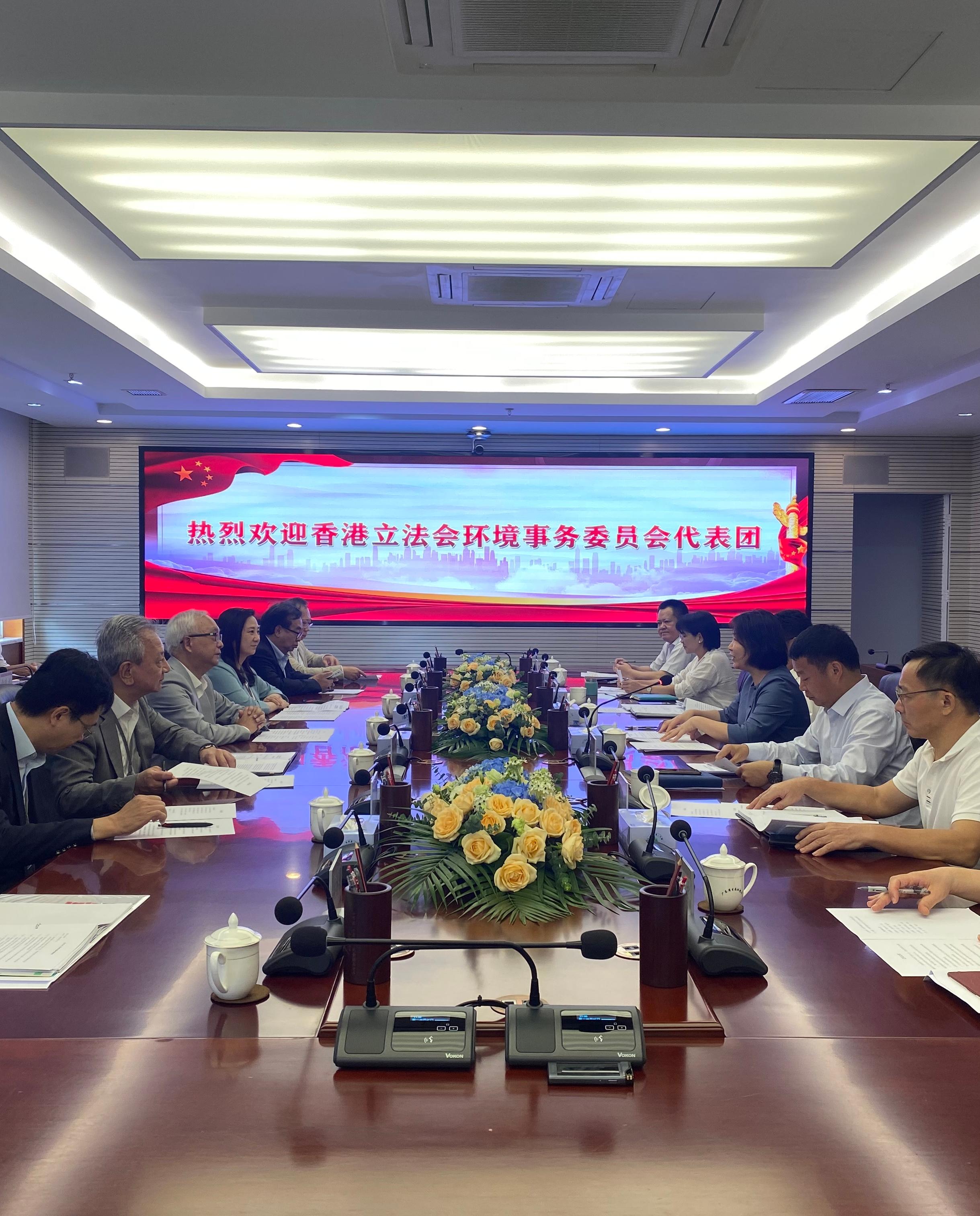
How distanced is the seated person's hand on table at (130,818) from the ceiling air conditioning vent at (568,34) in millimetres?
2088

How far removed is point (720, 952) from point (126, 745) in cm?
229

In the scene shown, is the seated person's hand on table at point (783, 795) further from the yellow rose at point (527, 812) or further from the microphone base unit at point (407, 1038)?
the microphone base unit at point (407, 1038)

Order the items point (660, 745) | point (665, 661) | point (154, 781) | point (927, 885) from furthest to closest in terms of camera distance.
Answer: point (665, 661)
point (660, 745)
point (154, 781)
point (927, 885)

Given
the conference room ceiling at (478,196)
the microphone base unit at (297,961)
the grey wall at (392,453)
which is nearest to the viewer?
the microphone base unit at (297,961)

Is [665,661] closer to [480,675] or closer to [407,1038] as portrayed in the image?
[480,675]

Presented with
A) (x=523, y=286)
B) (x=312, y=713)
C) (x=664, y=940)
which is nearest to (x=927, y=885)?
(x=664, y=940)

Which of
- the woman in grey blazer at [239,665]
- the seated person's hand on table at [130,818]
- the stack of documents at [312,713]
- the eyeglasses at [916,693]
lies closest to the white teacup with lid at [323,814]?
the seated person's hand on table at [130,818]

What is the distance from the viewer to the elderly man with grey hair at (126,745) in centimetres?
278

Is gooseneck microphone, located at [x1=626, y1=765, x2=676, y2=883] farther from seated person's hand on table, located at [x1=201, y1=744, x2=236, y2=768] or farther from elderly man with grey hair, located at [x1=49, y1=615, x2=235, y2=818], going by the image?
seated person's hand on table, located at [x1=201, y1=744, x2=236, y2=768]

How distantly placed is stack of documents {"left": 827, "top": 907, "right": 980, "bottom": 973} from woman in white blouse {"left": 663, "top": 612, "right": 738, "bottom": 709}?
12.2 ft

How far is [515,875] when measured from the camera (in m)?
1.88

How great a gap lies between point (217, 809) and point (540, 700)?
222 cm

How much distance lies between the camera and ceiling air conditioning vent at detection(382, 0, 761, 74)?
238 centimetres

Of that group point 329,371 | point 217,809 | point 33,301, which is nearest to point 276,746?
point 217,809
